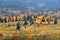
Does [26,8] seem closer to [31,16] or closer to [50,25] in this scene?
[31,16]

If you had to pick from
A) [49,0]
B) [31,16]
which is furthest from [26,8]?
[49,0]

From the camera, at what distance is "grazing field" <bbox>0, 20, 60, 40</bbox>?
41.2ft

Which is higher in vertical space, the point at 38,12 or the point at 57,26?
the point at 38,12

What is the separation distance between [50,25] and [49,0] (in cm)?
172

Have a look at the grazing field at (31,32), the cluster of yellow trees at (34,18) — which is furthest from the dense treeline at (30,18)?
the grazing field at (31,32)

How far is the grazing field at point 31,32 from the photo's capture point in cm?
1255

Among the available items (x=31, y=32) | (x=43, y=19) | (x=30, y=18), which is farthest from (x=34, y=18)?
(x=31, y=32)

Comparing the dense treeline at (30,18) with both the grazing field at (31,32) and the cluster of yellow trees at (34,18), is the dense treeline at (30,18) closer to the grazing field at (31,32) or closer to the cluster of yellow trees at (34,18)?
the cluster of yellow trees at (34,18)

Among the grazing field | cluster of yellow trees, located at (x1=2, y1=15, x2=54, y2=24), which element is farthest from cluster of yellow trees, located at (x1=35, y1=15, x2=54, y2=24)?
the grazing field

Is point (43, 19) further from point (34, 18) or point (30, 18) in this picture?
point (30, 18)

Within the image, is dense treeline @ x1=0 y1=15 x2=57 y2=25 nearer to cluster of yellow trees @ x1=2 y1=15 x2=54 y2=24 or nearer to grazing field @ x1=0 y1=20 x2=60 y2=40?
cluster of yellow trees @ x1=2 y1=15 x2=54 y2=24

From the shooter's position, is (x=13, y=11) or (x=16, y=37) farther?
(x=13, y=11)

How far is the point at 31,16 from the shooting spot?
1332cm

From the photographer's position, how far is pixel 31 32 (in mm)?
12672
